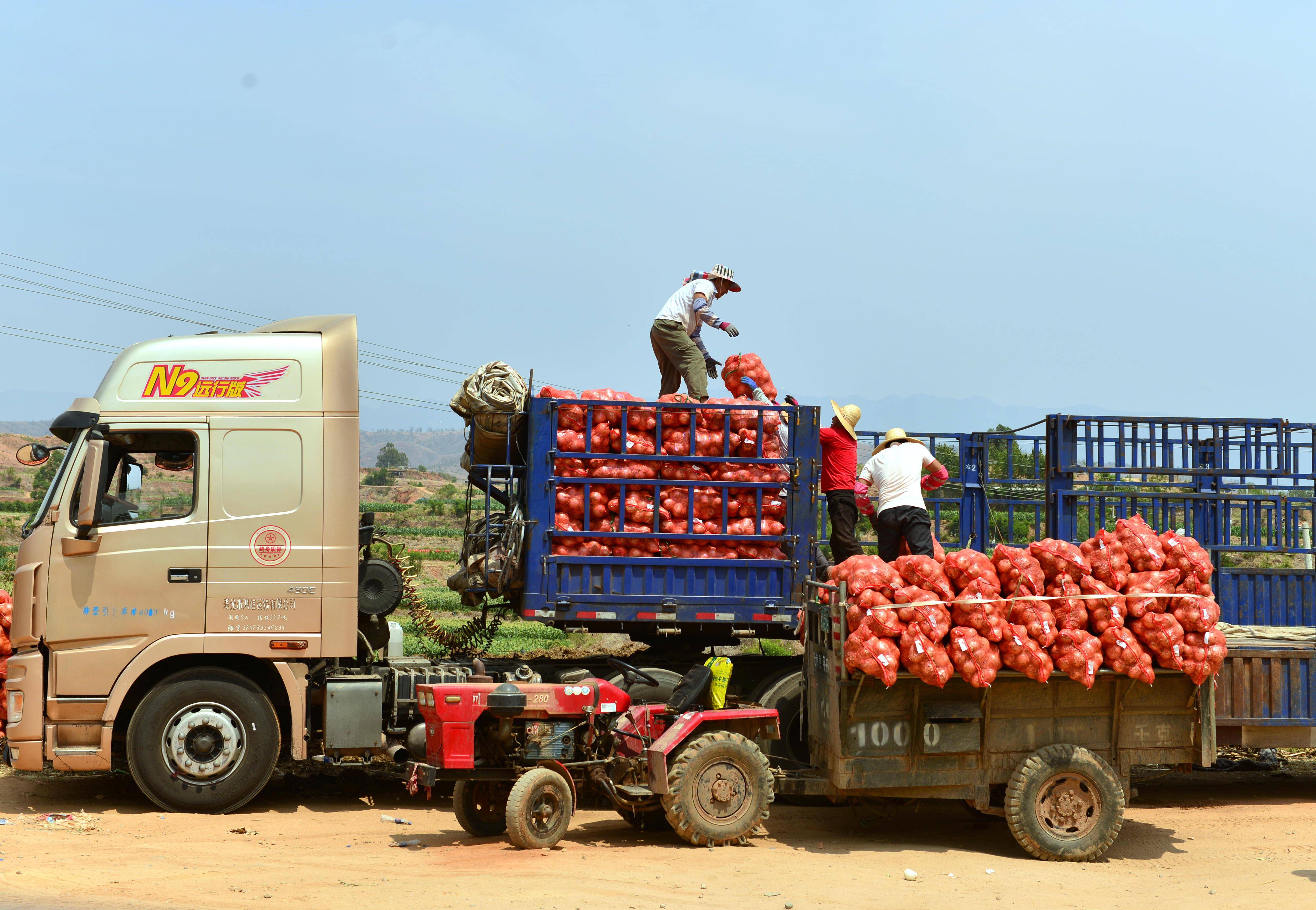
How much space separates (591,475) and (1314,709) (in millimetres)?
5765

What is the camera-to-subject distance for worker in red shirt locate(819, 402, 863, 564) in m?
9.81

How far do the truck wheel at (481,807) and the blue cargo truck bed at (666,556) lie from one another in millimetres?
1441

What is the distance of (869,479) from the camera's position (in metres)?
9.65

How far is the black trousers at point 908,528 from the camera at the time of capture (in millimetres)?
9219

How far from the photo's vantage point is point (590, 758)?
8.07 m

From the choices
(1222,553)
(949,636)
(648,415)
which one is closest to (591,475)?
(648,415)

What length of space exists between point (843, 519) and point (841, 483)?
300mm

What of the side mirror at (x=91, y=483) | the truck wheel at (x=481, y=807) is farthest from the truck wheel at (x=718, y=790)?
the side mirror at (x=91, y=483)

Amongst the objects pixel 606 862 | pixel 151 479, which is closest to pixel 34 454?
pixel 151 479

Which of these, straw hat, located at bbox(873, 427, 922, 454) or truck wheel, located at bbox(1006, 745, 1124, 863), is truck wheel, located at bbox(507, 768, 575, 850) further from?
straw hat, located at bbox(873, 427, 922, 454)

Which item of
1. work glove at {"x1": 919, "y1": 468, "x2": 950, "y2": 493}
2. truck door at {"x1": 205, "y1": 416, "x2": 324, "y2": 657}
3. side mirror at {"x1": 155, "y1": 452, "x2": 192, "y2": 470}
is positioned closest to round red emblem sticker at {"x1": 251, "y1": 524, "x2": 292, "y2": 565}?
truck door at {"x1": 205, "y1": 416, "x2": 324, "y2": 657}

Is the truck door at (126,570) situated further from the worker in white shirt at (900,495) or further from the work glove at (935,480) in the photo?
the work glove at (935,480)

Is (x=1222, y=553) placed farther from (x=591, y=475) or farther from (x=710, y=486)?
(x=591, y=475)

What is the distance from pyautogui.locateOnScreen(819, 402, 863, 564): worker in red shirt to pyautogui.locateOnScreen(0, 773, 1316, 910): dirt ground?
212cm
